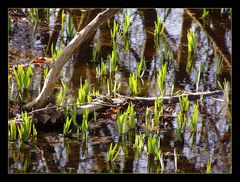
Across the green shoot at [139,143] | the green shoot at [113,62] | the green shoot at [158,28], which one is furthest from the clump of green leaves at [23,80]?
the green shoot at [158,28]

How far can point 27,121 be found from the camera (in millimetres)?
5887

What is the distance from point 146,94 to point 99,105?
70 centimetres

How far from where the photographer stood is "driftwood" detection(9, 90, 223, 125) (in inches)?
246

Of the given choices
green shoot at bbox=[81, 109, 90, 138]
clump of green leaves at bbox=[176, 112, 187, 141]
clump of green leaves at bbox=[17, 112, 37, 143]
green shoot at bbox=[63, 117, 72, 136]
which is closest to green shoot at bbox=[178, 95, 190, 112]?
clump of green leaves at bbox=[176, 112, 187, 141]


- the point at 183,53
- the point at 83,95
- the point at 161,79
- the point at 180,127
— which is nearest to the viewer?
the point at 180,127

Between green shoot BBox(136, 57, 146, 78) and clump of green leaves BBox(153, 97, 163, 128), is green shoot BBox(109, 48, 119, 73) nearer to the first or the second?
green shoot BBox(136, 57, 146, 78)

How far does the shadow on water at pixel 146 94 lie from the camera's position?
5758mm

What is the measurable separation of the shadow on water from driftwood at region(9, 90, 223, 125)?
8 cm

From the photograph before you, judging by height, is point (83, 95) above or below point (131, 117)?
above

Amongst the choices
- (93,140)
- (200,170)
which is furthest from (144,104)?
(200,170)

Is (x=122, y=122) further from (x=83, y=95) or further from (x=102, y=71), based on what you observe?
(x=102, y=71)

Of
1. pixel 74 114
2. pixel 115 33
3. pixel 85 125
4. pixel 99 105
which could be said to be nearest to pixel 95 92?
pixel 99 105

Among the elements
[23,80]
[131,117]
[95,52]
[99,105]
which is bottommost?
[131,117]

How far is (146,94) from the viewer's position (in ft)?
23.0
